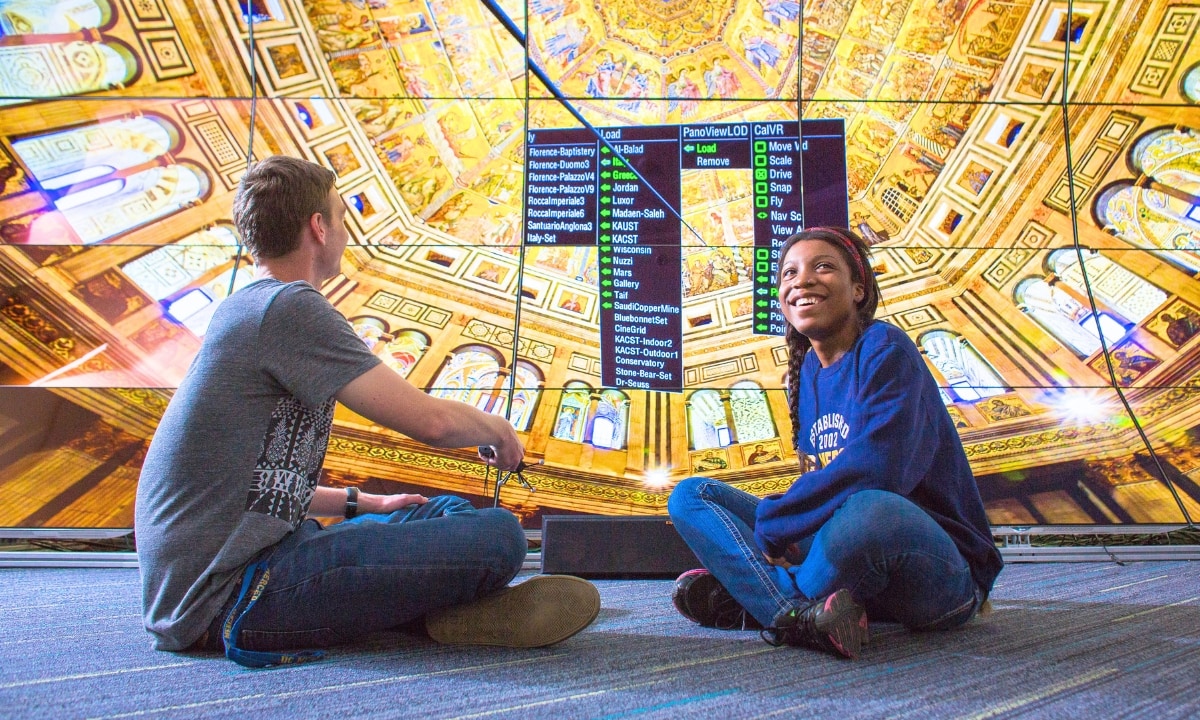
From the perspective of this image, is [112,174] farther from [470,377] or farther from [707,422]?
[707,422]

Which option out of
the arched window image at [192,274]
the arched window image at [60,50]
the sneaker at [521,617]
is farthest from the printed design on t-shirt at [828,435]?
the arched window image at [60,50]

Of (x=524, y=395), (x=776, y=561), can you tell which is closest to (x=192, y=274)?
(x=524, y=395)

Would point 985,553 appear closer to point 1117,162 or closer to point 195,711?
point 195,711

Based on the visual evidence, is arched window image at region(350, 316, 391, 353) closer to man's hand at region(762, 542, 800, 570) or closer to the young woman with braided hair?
the young woman with braided hair

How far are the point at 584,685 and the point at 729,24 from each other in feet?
9.28

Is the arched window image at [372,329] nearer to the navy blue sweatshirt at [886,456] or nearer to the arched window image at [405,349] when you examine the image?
the arched window image at [405,349]

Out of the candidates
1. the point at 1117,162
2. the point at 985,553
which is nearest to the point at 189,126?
the point at 985,553

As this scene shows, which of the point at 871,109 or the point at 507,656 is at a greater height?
the point at 871,109

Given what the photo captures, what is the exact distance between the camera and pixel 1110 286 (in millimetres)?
2738

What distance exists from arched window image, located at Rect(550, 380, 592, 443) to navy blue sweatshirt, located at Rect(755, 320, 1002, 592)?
1459 millimetres

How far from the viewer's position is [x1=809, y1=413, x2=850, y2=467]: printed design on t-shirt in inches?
47.3

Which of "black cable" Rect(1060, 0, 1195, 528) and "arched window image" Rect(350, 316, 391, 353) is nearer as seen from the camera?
"black cable" Rect(1060, 0, 1195, 528)

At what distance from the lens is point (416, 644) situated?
3.69 ft

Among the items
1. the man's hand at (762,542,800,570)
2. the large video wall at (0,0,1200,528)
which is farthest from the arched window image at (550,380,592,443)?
the man's hand at (762,542,800,570)
